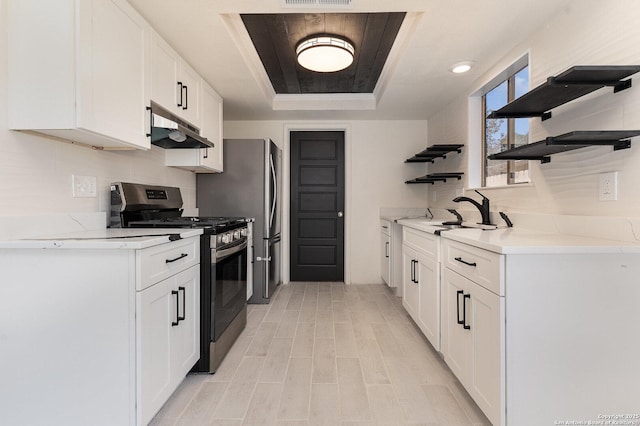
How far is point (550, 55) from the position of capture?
1904mm

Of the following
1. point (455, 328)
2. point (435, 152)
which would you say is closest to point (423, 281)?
point (455, 328)

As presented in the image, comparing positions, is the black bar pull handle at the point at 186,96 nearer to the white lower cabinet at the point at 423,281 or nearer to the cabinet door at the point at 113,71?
the cabinet door at the point at 113,71

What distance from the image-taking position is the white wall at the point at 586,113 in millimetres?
1425

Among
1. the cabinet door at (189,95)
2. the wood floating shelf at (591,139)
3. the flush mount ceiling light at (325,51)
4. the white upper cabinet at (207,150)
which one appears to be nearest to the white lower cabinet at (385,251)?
the flush mount ceiling light at (325,51)

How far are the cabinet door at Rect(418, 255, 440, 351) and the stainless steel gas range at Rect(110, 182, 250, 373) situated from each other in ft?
4.63

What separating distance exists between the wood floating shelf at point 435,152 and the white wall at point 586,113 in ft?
3.10

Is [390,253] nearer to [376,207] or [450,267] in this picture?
[376,207]

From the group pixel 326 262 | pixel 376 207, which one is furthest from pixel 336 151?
pixel 326 262

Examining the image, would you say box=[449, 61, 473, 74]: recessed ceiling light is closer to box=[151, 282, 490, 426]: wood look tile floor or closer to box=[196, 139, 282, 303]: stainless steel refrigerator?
box=[196, 139, 282, 303]: stainless steel refrigerator

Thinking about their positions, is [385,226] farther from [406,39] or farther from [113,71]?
[113,71]

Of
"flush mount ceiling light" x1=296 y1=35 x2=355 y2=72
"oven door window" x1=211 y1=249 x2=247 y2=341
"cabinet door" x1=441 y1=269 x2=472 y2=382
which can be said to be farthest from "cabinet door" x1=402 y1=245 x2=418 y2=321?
"flush mount ceiling light" x1=296 y1=35 x2=355 y2=72

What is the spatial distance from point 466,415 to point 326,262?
2.85 m

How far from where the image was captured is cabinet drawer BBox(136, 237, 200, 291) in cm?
135

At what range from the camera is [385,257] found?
3.98m
